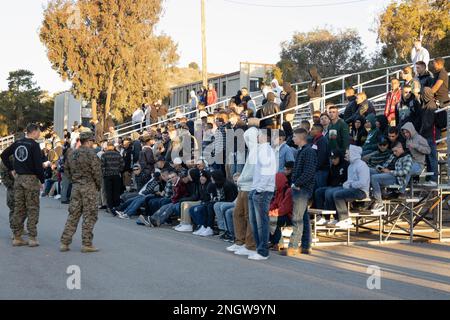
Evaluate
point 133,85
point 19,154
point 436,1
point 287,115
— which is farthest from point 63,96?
point 19,154

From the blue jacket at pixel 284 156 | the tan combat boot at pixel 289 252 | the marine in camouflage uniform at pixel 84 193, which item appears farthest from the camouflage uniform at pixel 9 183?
the tan combat boot at pixel 289 252

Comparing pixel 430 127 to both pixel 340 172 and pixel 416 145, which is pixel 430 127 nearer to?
pixel 416 145

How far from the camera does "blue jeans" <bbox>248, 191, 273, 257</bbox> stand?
10.4m

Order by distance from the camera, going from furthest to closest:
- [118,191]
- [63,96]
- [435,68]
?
[63,96]
[118,191]
[435,68]

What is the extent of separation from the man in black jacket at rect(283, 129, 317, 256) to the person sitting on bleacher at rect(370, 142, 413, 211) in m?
1.86

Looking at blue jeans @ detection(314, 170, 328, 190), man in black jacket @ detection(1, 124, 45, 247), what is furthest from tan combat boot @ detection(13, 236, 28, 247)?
blue jeans @ detection(314, 170, 328, 190)

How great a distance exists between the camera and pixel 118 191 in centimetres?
1844

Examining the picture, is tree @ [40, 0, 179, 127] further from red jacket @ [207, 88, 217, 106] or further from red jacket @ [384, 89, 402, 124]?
red jacket @ [384, 89, 402, 124]

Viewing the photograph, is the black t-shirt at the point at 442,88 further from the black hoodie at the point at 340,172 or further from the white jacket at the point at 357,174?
the white jacket at the point at 357,174

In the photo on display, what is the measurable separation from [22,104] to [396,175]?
4696cm

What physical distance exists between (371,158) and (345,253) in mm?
3162

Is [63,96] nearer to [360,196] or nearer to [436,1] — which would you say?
[436,1]

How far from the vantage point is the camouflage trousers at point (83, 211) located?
10.9 meters

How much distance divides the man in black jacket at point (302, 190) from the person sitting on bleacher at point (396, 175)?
1.86m
